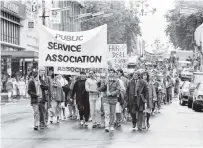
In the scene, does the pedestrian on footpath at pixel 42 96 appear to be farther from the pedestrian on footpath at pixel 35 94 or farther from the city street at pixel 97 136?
the city street at pixel 97 136

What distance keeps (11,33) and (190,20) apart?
2533cm

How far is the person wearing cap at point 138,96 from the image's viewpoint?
15320mm

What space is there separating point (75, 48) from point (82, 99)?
1495 mm

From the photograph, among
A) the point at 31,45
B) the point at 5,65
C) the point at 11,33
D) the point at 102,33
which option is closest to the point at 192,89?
the point at 102,33

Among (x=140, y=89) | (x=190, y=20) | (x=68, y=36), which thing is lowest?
(x=140, y=89)

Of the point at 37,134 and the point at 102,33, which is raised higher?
the point at 102,33

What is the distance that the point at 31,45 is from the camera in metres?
54.7

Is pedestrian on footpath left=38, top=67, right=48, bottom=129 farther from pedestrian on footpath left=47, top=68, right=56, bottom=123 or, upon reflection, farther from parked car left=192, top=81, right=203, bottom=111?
parked car left=192, top=81, right=203, bottom=111

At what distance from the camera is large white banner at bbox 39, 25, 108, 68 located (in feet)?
52.0

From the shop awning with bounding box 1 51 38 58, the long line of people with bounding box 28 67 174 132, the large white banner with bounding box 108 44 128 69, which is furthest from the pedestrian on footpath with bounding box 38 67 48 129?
the shop awning with bounding box 1 51 38 58

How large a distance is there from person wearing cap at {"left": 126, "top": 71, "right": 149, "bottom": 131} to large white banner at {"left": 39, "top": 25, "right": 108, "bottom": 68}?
1047 mm

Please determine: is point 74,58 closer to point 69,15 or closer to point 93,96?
point 93,96

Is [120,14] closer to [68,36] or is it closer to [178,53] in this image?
[178,53]

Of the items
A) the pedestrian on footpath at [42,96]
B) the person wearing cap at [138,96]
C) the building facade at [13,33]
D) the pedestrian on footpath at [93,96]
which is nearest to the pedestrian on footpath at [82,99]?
the pedestrian on footpath at [93,96]
